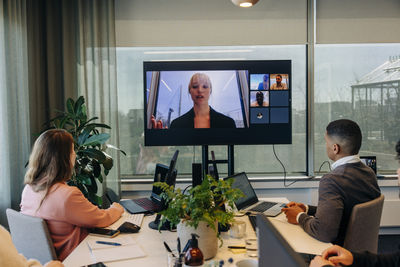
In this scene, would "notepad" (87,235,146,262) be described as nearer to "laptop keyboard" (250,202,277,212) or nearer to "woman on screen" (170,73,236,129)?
"laptop keyboard" (250,202,277,212)

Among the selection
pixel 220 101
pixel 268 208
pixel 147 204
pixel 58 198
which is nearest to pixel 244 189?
pixel 268 208

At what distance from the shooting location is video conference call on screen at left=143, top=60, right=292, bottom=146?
3.67 m

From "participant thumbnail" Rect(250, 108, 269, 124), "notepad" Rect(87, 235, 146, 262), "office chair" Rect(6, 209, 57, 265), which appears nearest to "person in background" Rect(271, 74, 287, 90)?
"participant thumbnail" Rect(250, 108, 269, 124)

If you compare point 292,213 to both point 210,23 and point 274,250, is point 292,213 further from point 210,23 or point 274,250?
point 210,23

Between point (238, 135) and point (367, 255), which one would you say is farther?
point (238, 135)

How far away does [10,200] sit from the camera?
10.2 feet

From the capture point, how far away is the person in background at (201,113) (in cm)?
368

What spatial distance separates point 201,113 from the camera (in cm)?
369

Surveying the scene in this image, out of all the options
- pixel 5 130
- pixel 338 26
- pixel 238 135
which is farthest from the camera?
pixel 338 26

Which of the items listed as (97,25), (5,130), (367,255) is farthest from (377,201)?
(97,25)

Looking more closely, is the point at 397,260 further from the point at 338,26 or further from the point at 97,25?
the point at 97,25

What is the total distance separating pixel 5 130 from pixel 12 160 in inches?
12.0

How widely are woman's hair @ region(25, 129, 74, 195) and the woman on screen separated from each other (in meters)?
1.65

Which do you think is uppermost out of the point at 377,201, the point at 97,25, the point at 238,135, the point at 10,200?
the point at 97,25
